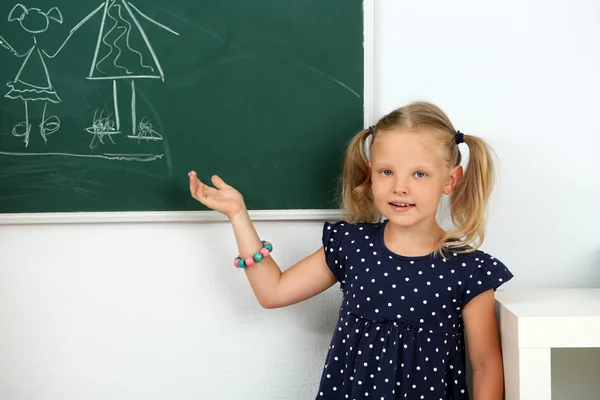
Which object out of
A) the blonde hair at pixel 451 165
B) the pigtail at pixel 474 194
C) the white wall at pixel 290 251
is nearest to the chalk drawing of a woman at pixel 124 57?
the white wall at pixel 290 251

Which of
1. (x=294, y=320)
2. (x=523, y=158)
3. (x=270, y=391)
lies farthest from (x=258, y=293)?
(x=523, y=158)

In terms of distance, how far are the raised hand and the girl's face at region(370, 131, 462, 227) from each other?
0.30 meters

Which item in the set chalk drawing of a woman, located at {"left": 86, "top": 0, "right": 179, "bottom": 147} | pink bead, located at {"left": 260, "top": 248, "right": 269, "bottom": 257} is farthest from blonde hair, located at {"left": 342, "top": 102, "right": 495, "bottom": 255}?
chalk drawing of a woman, located at {"left": 86, "top": 0, "right": 179, "bottom": 147}

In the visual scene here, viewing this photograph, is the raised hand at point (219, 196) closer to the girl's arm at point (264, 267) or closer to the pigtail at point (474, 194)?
the girl's arm at point (264, 267)

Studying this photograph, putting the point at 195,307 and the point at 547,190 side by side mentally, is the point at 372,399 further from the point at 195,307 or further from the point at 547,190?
the point at 547,190

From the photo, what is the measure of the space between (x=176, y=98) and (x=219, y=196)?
25cm

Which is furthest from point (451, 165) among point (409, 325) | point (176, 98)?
point (176, 98)

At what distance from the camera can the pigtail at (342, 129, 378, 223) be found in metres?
1.25

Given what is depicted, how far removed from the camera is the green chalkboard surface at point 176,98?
1.31m

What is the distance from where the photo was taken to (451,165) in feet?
3.82

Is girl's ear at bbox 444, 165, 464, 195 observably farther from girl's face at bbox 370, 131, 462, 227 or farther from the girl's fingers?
the girl's fingers

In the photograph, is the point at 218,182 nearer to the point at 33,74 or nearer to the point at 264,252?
the point at 264,252

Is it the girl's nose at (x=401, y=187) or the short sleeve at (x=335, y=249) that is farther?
the short sleeve at (x=335, y=249)

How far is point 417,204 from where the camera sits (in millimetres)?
1125
